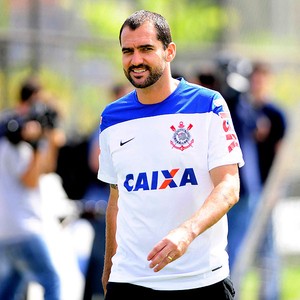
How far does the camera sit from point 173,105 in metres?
5.89

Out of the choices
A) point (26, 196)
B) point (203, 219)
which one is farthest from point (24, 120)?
point (203, 219)

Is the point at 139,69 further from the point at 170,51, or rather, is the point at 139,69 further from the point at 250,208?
the point at 250,208

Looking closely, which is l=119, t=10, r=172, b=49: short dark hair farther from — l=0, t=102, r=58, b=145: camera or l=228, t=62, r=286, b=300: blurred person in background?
l=228, t=62, r=286, b=300: blurred person in background

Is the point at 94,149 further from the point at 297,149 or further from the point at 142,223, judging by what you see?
the point at 142,223

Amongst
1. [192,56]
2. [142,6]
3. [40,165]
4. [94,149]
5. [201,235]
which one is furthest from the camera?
[192,56]

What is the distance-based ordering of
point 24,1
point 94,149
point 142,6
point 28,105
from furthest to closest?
point 142,6, point 24,1, point 94,149, point 28,105

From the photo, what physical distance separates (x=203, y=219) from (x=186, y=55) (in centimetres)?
1333

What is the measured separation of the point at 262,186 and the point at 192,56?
6.91m

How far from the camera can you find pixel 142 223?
5898mm

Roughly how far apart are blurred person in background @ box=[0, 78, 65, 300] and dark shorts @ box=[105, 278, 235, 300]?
137 inches

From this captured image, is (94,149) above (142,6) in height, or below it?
below

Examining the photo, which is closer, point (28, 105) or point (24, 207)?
point (24, 207)

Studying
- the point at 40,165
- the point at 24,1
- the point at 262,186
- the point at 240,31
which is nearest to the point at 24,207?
the point at 40,165

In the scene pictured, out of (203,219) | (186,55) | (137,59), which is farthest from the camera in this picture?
(186,55)
